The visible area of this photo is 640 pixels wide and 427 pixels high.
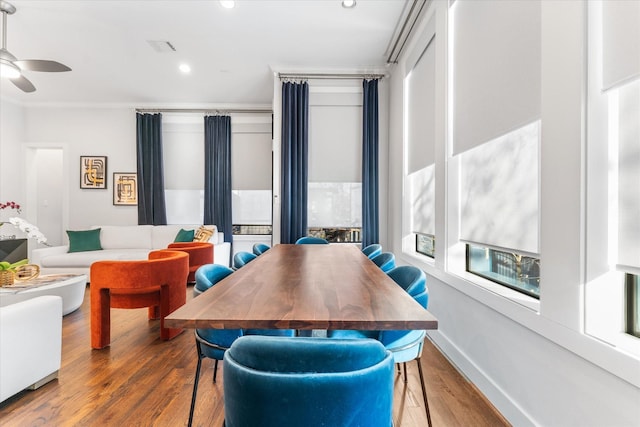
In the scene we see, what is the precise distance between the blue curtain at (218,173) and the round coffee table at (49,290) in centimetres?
249

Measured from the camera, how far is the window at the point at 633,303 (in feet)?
3.41

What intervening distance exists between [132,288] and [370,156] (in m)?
3.32

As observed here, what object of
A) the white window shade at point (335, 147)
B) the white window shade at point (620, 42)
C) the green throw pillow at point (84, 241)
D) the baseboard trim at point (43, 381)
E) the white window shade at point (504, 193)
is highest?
the white window shade at point (335, 147)

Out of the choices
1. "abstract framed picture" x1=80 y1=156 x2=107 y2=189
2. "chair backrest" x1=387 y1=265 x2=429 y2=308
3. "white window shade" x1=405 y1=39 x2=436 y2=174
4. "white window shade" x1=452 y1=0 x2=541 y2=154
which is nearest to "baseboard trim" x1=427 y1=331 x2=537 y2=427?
"chair backrest" x1=387 y1=265 x2=429 y2=308

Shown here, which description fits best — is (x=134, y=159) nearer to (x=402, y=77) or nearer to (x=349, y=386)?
(x=402, y=77)

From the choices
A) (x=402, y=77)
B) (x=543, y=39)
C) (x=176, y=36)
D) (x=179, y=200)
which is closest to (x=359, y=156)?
(x=402, y=77)

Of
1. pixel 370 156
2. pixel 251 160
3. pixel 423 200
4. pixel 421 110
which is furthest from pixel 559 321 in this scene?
pixel 251 160

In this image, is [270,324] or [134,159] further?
[134,159]

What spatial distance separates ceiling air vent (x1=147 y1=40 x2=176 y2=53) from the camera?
365 centimetres

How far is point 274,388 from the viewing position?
648 mm

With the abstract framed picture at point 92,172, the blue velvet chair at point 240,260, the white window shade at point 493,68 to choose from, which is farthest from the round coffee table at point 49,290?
the white window shade at point 493,68

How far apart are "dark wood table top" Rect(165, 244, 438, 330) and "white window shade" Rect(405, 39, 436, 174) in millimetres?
1774

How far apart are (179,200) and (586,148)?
596cm

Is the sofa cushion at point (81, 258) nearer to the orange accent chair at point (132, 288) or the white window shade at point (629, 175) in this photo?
the orange accent chair at point (132, 288)
